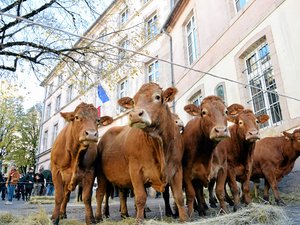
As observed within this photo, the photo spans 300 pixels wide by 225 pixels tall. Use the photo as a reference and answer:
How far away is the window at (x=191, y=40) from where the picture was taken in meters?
14.2

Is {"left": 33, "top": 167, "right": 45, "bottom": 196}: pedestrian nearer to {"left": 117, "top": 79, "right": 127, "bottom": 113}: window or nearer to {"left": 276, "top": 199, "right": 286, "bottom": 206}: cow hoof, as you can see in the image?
{"left": 117, "top": 79, "right": 127, "bottom": 113}: window

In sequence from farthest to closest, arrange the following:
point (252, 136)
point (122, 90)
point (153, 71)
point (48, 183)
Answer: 1. point (122, 90)
2. point (153, 71)
3. point (48, 183)
4. point (252, 136)

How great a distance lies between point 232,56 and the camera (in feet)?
34.4

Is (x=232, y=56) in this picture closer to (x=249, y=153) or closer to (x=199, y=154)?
(x=249, y=153)

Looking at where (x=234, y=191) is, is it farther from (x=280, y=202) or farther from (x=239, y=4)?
(x=239, y=4)

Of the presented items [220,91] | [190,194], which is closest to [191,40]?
[220,91]

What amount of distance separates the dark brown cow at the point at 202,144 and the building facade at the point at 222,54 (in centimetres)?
116

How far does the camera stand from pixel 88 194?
4812 mm

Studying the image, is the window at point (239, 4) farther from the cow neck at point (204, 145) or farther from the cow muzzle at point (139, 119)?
the cow muzzle at point (139, 119)

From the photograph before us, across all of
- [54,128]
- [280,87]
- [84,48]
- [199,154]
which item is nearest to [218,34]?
[280,87]

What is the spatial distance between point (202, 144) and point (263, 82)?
507 centimetres

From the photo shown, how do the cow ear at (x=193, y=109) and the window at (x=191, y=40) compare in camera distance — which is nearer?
the cow ear at (x=193, y=109)

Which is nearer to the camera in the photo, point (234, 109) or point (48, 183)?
point (234, 109)

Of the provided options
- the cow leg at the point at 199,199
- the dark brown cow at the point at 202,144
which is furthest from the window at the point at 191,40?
the cow leg at the point at 199,199
